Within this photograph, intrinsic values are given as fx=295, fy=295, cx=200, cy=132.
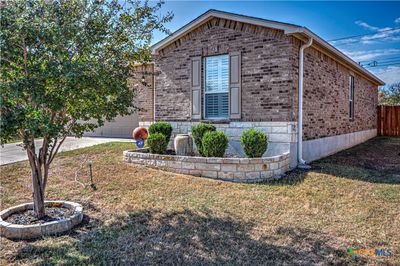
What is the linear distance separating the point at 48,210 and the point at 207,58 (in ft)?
19.5

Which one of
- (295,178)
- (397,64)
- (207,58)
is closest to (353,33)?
(397,64)

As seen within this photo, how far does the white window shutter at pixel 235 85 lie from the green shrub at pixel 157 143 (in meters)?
2.02

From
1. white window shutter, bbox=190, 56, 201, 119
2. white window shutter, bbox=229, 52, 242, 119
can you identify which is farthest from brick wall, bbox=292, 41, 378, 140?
white window shutter, bbox=190, 56, 201, 119

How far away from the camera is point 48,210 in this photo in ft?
14.8

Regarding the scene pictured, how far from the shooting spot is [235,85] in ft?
26.4

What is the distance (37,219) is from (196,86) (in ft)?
18.7

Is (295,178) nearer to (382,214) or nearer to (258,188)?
(258,188)

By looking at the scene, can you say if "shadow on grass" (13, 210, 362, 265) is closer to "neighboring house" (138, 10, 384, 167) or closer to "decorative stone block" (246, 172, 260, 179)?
"decorative stone block" (246, 172, 260, 179)

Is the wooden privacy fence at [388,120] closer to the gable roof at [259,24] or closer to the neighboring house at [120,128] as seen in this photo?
the gable roof at [259,24]

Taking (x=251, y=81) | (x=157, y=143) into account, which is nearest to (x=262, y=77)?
(x=251, y=81)

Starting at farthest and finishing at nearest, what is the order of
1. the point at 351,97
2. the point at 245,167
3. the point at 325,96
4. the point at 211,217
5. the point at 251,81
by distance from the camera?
1. the point at 351,97
2. the point at 325,96
3. the point at 251,81
4. the point at 245,167
5. the point at 211,217

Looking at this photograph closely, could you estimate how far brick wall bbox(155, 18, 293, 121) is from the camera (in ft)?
24.5

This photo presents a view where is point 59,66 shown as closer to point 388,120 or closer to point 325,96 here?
point 325,96

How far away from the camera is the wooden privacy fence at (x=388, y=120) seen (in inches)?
705
